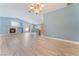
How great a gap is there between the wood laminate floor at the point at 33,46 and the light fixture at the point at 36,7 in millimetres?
481

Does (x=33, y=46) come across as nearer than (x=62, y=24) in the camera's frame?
Yes

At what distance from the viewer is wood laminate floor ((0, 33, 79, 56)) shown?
2613mm

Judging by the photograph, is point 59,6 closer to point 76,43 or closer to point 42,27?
point 42,27

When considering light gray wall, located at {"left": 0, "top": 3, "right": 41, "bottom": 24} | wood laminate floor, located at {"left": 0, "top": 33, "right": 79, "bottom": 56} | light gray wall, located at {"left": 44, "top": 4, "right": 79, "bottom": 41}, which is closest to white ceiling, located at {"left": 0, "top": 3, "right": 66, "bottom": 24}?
light gray wall, located at {"left": 0, "top": 3, "right": 41, "bottom": 24}

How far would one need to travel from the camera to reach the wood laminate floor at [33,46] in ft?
8.57

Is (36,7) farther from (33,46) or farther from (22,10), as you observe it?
(33,46)

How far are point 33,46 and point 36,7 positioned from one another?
0.75 metres

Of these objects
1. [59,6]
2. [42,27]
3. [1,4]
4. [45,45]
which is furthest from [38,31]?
[1,4]

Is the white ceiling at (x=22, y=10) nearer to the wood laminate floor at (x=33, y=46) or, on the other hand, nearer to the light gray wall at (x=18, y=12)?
the light gray wall at (x=18, y=12)

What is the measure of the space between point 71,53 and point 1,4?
5.14ft

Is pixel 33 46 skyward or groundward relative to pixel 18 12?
groundward

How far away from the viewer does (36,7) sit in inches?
108

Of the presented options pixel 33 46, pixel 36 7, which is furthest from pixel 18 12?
pixel 33 46

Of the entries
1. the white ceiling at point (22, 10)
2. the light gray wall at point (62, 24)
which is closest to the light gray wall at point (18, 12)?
the white ceiling at point (22, 10)
